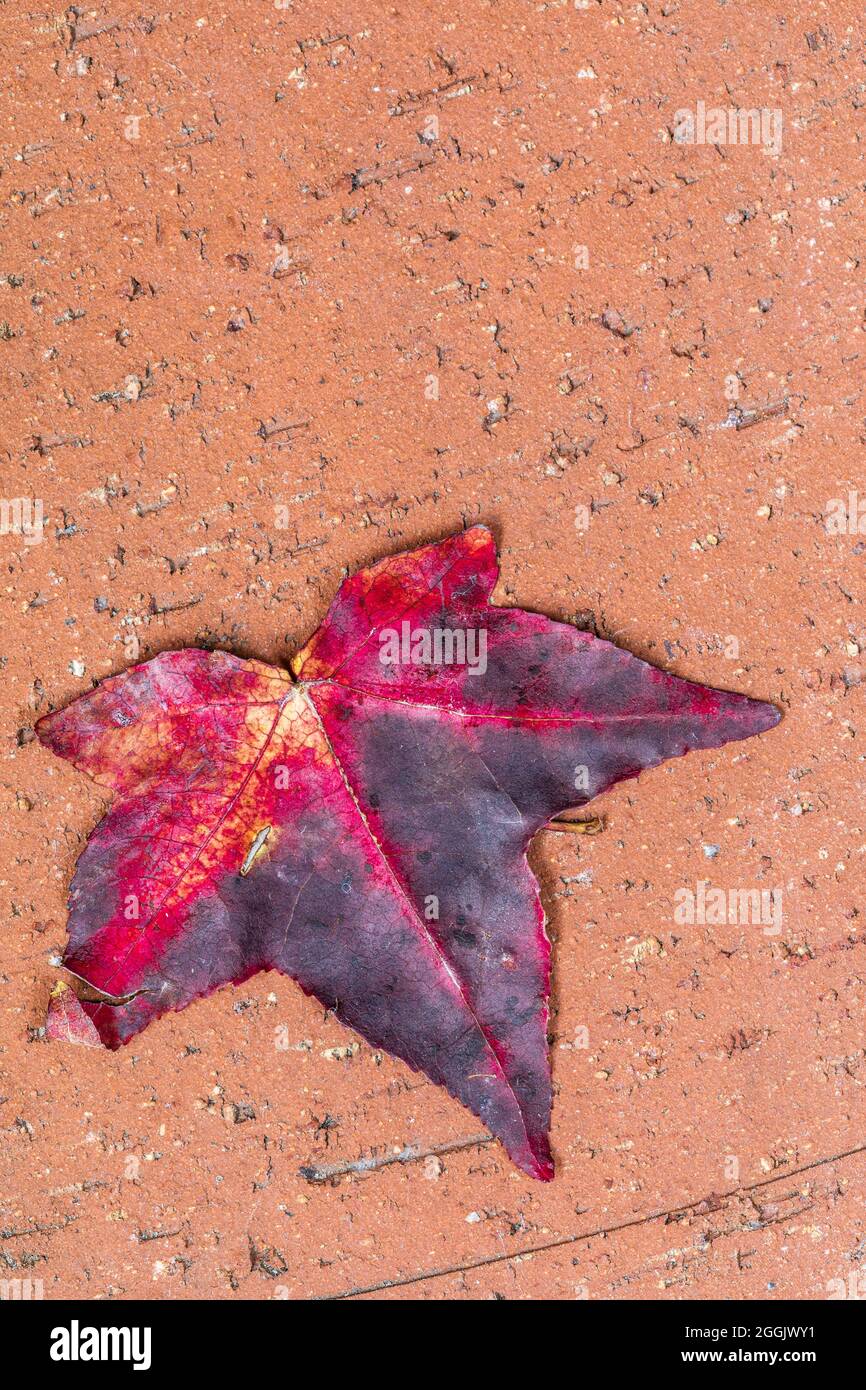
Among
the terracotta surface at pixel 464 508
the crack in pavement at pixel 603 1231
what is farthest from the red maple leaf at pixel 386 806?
the crack in pavement at pixel 603 1231

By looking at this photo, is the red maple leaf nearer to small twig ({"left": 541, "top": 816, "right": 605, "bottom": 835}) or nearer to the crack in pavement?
small twig ({"left": 541, "top": 816, "right": 605, "bottom": 835})

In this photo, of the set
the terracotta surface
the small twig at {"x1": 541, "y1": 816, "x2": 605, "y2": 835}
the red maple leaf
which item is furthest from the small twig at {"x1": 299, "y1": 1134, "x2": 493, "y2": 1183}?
the small twig at {"x1": 541, "y1": 816, "x2": 605, "y2": 835}

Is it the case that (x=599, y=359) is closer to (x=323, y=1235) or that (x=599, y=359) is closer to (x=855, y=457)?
(x=855, y=457)

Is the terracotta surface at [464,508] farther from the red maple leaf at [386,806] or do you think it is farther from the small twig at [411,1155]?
the red maple leaf at [386,806]

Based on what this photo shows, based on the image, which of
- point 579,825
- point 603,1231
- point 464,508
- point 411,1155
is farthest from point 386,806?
point 603,1231

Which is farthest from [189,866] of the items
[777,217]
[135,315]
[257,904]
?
[777,217]

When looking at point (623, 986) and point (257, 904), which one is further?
point (623, 986)
